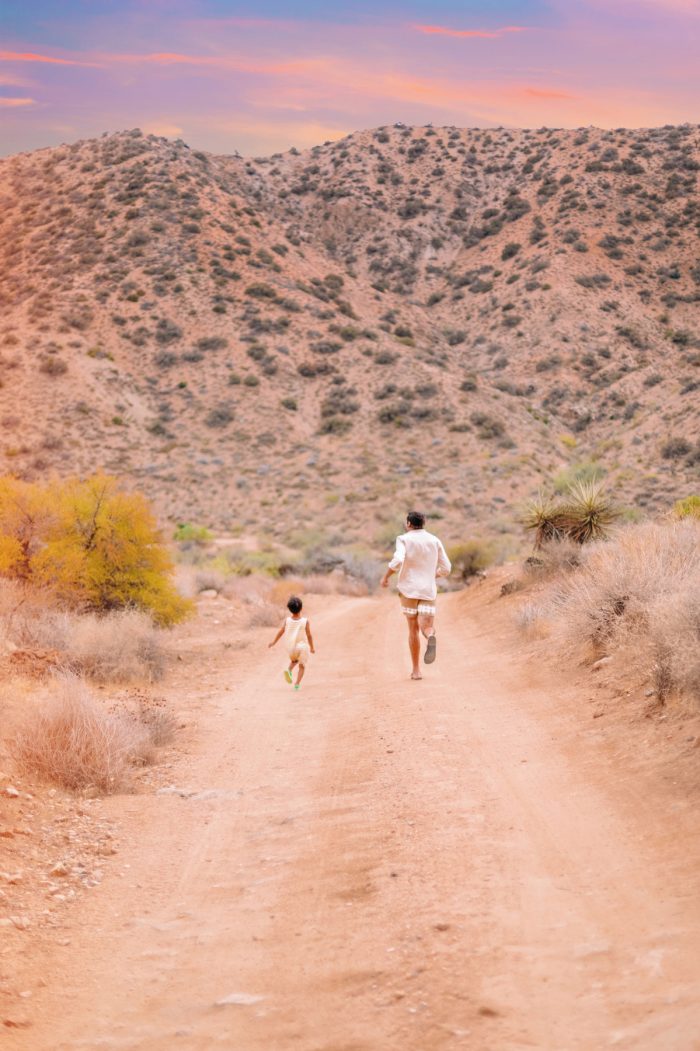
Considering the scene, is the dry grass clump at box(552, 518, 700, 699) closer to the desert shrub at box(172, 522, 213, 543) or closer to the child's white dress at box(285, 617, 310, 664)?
the child's white dress at box(285, 617, 310, 664)

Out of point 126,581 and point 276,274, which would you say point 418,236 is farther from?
point 126,581

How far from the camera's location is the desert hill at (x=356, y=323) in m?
47.2

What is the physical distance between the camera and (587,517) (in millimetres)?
18250

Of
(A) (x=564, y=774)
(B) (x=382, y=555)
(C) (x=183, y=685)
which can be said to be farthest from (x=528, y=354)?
(A) (x=564, y=774)

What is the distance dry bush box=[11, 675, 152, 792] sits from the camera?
7887mm

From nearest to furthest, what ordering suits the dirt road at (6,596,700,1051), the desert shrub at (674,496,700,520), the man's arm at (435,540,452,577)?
the dirt road at (6,596,700,1051), the man's arm at (435,540,452,577), the desert shrub at (674,496,700,520)

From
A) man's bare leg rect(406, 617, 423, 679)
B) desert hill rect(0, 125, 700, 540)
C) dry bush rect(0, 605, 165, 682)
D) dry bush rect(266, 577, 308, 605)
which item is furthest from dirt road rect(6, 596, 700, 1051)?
desert hill rect(0, 125, 700, 540)

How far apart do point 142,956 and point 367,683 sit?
754 centimetres

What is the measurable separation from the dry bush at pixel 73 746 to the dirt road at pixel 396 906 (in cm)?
36

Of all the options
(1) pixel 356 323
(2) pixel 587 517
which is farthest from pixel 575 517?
(1) pixel 356 323

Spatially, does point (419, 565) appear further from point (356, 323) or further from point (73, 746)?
point (356, 323)

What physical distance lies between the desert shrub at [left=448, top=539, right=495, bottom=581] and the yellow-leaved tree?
14.3m

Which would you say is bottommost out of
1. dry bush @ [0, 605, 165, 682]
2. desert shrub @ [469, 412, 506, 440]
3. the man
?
desert shrub @ [469, 412, 506, 440]

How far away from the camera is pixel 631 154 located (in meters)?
78.9
